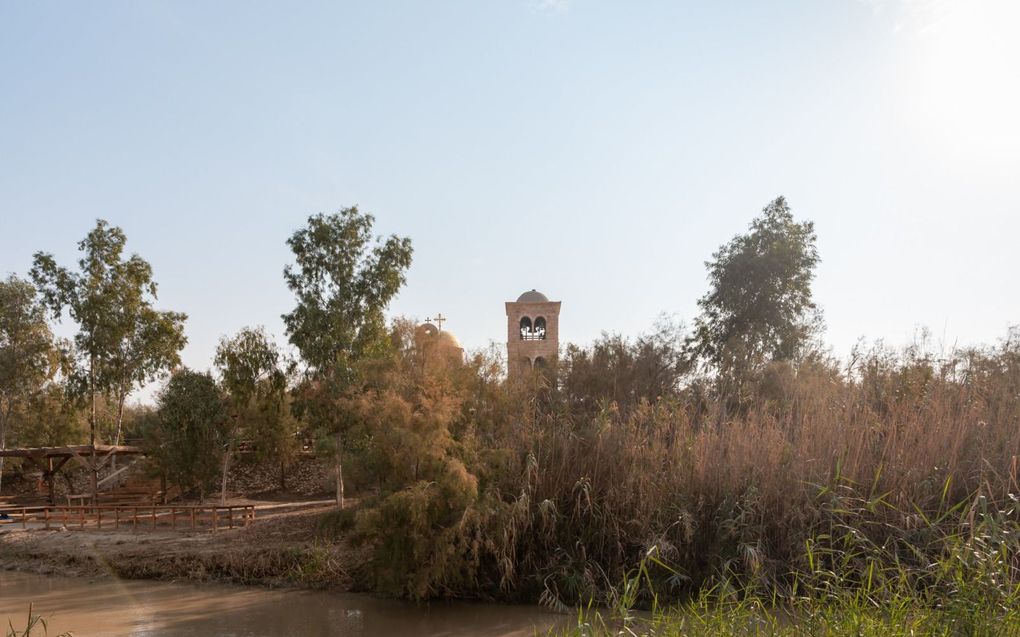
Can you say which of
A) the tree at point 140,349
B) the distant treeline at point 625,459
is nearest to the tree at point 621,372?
the distant treeline at point 625,459

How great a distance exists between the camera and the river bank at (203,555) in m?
15.3

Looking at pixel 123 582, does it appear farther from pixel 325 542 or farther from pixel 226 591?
pixel 325 542

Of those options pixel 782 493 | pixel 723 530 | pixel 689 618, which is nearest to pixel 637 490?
pixel 723 530

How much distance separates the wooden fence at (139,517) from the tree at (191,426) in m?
1.99

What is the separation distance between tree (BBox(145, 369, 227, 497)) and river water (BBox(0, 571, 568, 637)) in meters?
7.49

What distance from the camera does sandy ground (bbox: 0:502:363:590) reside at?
1530 centimetres

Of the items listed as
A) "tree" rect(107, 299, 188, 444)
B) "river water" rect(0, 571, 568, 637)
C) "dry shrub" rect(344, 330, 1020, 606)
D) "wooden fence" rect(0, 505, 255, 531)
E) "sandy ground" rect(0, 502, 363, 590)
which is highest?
"tree" rect(107, 299, 188, 444)

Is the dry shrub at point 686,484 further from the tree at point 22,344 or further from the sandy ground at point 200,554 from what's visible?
the tree at point 22,344

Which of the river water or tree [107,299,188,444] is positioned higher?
tree [107,299,188,444]

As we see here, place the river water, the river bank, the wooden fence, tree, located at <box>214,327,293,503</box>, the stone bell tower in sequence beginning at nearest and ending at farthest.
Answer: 1. the river water
2. the river bank
3. the wooden fence
4. tree, located at <box>214,327,293,503</box>
5. the stone bell tower

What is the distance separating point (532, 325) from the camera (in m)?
34.3

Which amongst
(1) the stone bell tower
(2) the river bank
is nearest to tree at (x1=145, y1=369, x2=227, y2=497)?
(2) the river bank

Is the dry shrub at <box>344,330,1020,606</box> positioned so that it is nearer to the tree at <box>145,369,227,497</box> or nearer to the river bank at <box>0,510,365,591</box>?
the river bank at <box>0,510,365,591</box>

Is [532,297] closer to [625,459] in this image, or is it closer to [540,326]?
[540,326]
